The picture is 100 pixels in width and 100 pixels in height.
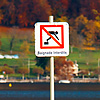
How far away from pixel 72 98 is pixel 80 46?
34011 mm

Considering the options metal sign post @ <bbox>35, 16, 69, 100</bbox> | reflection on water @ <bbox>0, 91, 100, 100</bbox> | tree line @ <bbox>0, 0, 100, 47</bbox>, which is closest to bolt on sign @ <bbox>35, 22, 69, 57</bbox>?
metal sign post @ <bbox>35, 16, 69, 100</bbox>

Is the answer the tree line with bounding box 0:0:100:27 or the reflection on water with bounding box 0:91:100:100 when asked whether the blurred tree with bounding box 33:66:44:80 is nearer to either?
the tree line with bounding box 0:0:100:27

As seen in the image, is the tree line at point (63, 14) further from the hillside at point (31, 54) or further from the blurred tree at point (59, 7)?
the hillside at point (31, 54)

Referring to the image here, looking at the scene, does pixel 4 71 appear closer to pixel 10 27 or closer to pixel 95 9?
pixel 10 27

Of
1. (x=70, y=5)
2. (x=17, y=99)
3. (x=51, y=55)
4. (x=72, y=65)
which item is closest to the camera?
(x=51, y=55)

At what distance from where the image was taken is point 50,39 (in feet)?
20.2

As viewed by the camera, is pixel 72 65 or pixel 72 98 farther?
pixel 72 65

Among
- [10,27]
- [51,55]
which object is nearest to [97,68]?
[10,27]

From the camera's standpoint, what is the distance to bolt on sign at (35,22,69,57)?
6160 mm

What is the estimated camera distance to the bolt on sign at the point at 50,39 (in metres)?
6.16

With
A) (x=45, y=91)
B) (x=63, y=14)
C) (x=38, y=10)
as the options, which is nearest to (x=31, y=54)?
(x=38, y=10)

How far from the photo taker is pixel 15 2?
5809 centimetres

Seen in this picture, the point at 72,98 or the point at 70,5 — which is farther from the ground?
the point at 70,5

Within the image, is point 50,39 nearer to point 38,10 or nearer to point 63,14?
point 38,10
